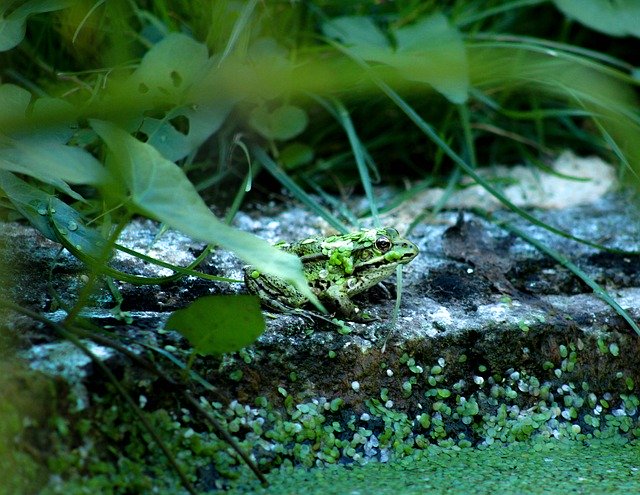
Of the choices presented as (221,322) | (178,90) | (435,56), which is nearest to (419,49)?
(435,56)

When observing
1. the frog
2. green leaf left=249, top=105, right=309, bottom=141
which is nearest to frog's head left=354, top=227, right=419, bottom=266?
the frog

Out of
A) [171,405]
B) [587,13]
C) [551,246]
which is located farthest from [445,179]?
[171,405]

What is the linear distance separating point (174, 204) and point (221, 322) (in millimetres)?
265

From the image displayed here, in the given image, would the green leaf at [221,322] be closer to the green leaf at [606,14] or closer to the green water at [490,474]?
the green water at [490,474]

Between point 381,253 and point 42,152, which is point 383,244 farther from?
point 42,152

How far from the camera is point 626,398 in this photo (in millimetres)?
1979

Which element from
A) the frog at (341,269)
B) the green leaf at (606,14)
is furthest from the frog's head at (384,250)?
the green leaf at (606,14)

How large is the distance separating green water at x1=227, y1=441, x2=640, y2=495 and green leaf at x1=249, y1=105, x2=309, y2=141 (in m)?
1.24

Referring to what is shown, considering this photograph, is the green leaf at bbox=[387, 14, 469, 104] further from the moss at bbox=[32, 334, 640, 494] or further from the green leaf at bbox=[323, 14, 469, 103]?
the moss at bbox=[32, 334, 640, 494]

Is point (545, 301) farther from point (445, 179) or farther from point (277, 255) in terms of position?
point (277, 255)

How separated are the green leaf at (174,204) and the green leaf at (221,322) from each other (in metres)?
0.14

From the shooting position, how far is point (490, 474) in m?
1.70

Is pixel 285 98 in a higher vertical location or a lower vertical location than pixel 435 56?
lower

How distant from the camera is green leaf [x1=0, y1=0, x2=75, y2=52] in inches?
75.2
